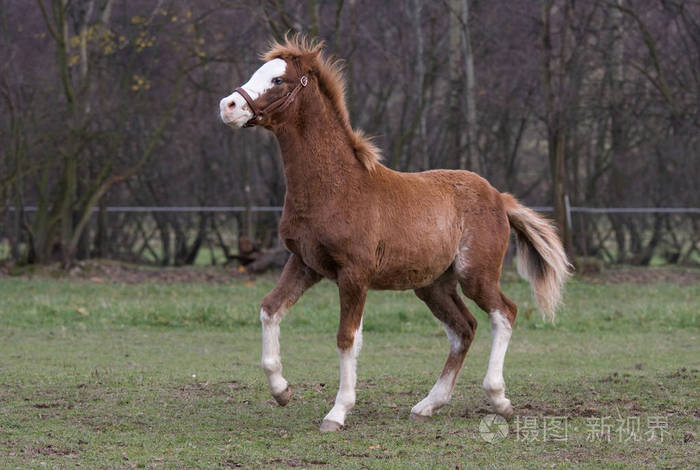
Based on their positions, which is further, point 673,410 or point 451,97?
point 451,97

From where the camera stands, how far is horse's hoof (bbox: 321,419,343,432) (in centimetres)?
563

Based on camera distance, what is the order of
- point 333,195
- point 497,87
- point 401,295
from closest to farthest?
point 333,195 < point 401,295 < point 497,87

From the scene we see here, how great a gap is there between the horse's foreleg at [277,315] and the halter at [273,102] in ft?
3.26

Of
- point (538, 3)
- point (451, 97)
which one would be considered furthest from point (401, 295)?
point (538, 3)

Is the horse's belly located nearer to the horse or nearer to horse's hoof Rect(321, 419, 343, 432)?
the horse

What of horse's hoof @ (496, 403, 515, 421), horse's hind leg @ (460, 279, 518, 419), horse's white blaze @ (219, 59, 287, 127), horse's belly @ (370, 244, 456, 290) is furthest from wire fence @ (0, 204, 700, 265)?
horse's white blaze @ (219, 59, 287, 127)

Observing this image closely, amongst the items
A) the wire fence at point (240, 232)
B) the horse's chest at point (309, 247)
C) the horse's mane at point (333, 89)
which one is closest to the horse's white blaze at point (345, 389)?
the horse's chest at point (309, 247)

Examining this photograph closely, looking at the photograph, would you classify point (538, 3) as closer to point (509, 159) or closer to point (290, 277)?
point (509, 159)

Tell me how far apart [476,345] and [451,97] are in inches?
399

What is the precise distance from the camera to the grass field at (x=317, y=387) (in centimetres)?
509

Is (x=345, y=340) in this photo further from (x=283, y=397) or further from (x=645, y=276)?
(x=645, y=276)

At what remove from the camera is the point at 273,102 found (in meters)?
5.68

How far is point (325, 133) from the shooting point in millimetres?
5941

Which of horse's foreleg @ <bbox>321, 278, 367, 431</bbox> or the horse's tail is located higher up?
the horse's tail
